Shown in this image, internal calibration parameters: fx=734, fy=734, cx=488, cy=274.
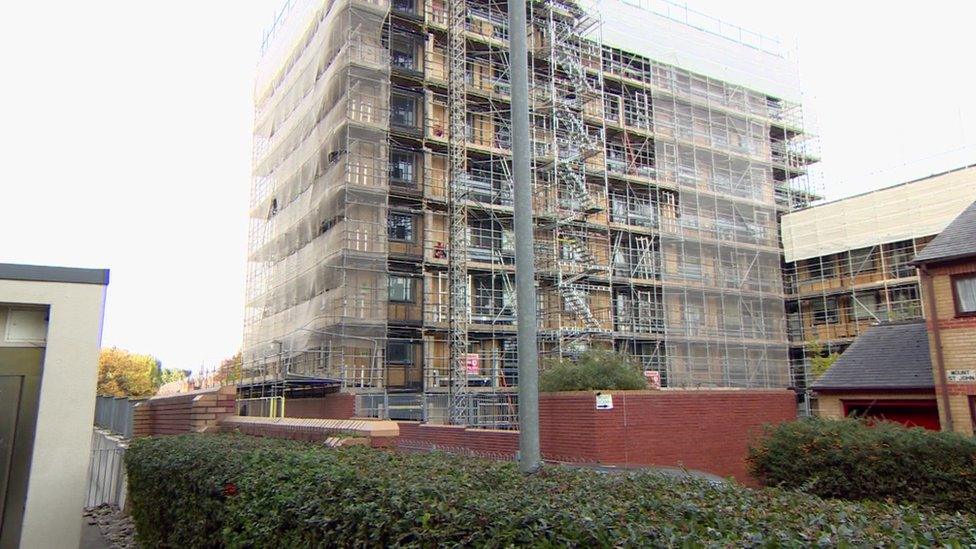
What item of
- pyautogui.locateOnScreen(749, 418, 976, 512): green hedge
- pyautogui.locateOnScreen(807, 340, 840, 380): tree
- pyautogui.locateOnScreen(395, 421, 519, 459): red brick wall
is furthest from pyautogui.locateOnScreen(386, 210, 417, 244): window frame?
pyautogui.locateOnScreen(807, 340, 840, 380): tree

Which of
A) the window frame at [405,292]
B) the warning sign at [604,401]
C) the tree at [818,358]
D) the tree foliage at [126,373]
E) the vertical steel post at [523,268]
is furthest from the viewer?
the tree foliage at [126,373]

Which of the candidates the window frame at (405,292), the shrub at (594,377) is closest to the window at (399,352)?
the window frame at (405,292)

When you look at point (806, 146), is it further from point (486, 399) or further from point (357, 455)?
point (357, 455)

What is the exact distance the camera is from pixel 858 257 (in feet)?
119

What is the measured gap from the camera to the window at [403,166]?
92.0ft

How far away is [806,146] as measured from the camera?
4081cm

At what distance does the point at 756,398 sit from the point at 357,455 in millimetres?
15263

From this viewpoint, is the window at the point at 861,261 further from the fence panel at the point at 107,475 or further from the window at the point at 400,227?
the fence panel at the point at 107,475

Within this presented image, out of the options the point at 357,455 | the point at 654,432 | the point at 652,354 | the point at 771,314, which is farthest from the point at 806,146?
the point at 357,455

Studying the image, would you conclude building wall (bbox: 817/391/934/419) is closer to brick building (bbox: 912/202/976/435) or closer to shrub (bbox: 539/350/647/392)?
brick building (bbox: 912/202/976/435)

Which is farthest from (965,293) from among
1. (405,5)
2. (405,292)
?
(405,5)

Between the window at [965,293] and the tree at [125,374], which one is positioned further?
the tree at [125,374]

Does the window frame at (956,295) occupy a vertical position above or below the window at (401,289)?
below

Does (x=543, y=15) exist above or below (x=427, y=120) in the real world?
above
